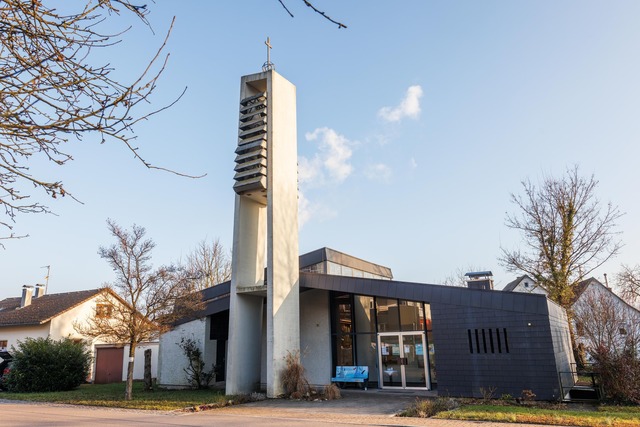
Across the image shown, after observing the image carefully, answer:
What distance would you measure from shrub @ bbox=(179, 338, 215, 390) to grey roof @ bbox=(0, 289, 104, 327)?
27.6ft

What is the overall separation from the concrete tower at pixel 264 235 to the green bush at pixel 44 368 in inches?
387

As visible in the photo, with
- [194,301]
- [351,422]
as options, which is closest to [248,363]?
[194,301]

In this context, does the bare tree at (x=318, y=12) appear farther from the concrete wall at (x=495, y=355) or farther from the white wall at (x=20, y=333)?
the white wall at (x=20, y=333)

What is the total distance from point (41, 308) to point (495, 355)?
1074 inches

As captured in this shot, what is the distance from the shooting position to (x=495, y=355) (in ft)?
43.6

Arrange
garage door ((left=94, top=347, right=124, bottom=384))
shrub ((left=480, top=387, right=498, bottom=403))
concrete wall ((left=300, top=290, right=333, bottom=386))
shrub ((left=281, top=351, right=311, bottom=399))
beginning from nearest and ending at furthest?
shrub ((left=480, top=387, right=498, bottom=403)), shrub ((left=281, top=351, right=311, bottom=399)), concrete wall ((left=300, top=290, right=333, bottom=386)), garage door ((left=94, top=347, right=124, bottom=384))

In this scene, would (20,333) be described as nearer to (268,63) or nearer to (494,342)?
(268,63)

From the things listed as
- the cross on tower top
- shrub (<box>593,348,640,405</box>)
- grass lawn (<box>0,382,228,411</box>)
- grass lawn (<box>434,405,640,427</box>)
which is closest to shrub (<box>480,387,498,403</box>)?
grass lawn (<box>434,405,640,427</box>)

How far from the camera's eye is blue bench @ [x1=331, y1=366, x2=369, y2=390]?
17.3 metres

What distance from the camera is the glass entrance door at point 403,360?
643 inches

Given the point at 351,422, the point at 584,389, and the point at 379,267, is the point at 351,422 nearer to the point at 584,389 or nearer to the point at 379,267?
the point at 584,389

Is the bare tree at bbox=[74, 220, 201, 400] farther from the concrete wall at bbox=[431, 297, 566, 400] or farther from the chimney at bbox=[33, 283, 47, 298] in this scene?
the chimney at bbox=[33, 283, 47, 298]

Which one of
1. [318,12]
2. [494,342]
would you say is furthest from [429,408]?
[318,12]

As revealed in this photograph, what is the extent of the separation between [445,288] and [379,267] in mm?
11779
